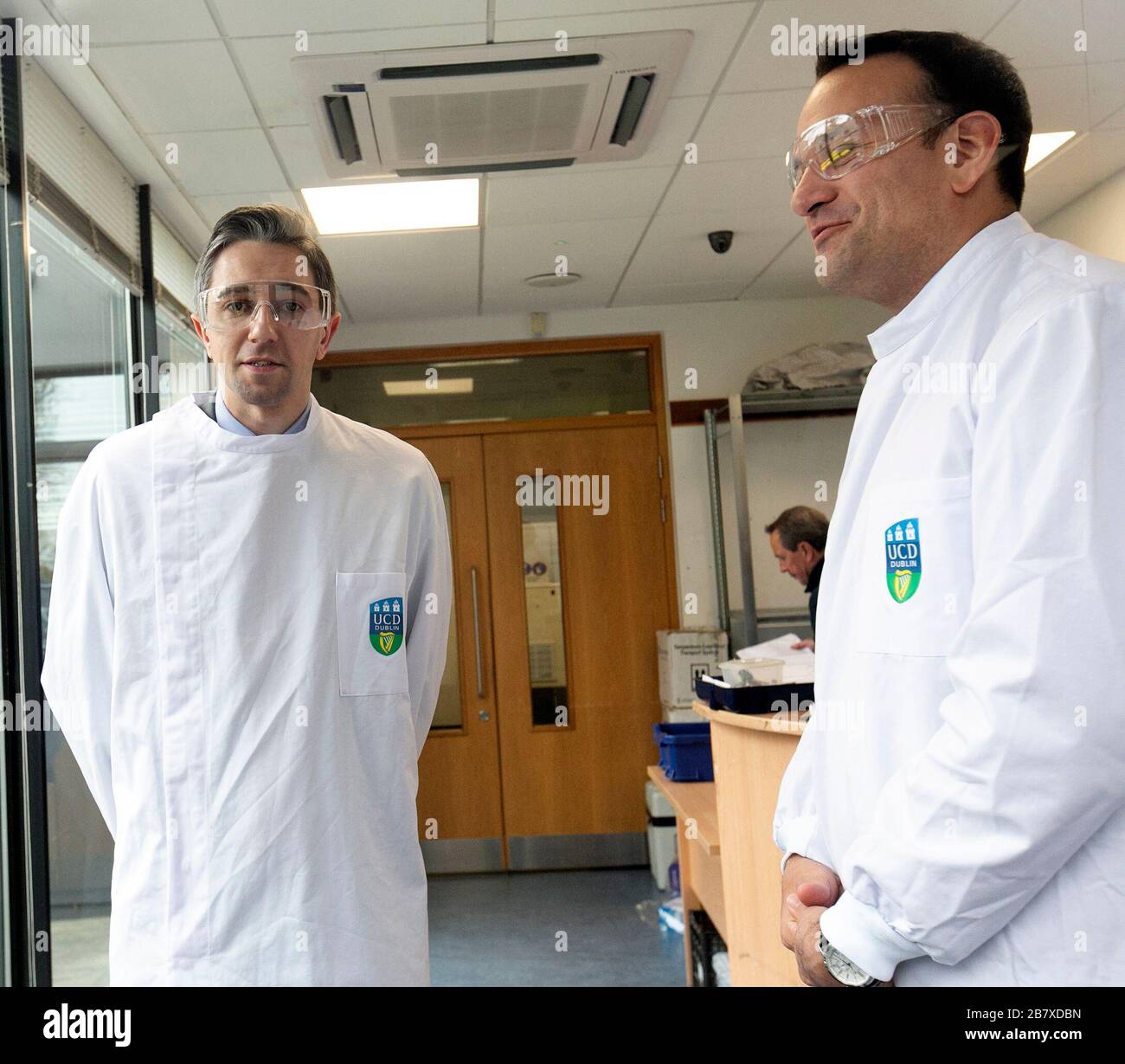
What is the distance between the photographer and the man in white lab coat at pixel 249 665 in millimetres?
1294

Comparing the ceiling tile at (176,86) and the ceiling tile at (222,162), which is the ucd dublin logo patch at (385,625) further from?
the ceiling tile at (222,162)

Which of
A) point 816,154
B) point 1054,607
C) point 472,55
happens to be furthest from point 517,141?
point 1054,607

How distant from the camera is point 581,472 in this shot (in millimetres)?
5355

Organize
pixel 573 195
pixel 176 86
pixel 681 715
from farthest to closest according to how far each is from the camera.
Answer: pixel 681 715
pixel 573 195
pixel 176 86

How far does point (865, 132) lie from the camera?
102cm

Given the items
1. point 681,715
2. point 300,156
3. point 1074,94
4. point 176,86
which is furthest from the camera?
point 681,715

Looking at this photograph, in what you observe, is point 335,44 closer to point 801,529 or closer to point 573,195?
point 573,195

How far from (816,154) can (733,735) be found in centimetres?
155

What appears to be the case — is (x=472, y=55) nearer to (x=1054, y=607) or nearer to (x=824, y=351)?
(x=1054, y=607)

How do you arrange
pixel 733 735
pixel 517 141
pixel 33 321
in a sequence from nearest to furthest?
1. pixel 733 735
2. pixel 33 321
3. pixel 517 141

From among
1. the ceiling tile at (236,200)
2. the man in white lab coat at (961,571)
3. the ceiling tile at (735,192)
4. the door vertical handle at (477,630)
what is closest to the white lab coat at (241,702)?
the man in white lab coat at (961,571)

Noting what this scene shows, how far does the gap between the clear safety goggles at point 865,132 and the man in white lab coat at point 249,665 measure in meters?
0.69

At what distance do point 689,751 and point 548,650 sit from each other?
6.52ft

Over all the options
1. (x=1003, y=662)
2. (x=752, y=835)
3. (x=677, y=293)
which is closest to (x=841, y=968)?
(x=1003, y=662)
